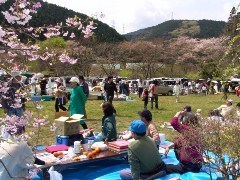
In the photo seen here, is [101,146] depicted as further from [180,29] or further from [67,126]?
[180,29]

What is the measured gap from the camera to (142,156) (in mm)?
4191

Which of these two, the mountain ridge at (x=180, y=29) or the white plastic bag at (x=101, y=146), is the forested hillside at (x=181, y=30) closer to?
the mountain ridge at (x=180, y=29)

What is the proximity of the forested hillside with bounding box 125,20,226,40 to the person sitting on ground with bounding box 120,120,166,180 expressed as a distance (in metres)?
87.2

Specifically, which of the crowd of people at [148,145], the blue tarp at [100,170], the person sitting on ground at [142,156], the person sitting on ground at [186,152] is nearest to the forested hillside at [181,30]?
the crowd of people at [148,145]

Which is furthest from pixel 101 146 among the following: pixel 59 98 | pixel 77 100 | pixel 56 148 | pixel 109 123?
pixel 59 98

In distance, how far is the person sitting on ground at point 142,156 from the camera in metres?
4.16

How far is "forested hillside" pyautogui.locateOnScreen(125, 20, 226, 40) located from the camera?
306 feet

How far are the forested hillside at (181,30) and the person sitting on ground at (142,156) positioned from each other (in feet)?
286

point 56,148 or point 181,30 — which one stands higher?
point 181,30

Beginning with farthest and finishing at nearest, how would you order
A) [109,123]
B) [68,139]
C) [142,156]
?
[68,139], [109,123], [142,156]

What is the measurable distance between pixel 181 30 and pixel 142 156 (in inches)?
4080

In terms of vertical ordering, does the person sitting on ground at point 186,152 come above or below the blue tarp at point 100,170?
above

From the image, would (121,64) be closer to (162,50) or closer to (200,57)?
(162,50)

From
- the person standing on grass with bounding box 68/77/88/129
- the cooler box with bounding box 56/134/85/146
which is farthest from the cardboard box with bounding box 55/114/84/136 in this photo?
the person standing on grass with bounding box 68/77/88/129
